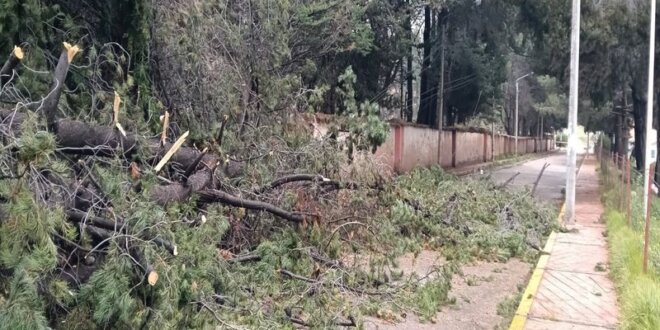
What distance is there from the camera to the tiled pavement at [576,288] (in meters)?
6.28

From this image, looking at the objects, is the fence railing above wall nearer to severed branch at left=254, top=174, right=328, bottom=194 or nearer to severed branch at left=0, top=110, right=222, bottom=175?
severed branch at left=254, top=174, right=328, bottom=194

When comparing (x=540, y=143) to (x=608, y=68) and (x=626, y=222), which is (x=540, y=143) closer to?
(x=608, y=68)

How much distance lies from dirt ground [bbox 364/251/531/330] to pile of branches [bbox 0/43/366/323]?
6.61ft

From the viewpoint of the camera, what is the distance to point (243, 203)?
21.5ft

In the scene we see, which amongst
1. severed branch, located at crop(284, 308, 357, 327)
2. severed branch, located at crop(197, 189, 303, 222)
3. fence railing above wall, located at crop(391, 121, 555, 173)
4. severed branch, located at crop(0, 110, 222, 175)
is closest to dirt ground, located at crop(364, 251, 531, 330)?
severed branch, located at crop(284, 308, 357, 327)

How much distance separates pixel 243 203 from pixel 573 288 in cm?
414

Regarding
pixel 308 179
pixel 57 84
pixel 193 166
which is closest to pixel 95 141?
pixel 57 84

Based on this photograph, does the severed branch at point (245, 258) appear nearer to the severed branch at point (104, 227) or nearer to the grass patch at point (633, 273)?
the severed branch at point (104, 227)

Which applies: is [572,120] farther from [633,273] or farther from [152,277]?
[152,277]

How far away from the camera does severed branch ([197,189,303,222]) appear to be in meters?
6.34

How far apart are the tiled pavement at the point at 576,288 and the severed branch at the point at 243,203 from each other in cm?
267

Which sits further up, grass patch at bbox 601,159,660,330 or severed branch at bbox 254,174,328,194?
severed branch at bbox 254,174,328,194

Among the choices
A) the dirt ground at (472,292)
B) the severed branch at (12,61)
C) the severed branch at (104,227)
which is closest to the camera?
the severed branch at (104,227)

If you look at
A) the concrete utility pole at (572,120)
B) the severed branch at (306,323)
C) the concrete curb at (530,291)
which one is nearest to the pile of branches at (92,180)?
the severed branch at (306,323)
